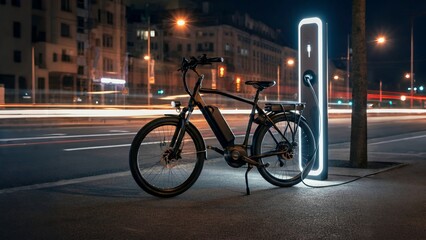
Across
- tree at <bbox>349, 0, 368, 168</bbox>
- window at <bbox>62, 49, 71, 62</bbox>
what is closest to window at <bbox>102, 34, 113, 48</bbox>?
window at <bbox>62, 49, 71, 62</bbox>

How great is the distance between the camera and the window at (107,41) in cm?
7299

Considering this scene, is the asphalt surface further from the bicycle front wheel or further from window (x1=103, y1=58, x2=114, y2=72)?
window (x1=103, y1=58, x2=114, y2=72)

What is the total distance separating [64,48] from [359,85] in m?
59.0

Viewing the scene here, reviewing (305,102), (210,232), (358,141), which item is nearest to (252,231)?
(210,232)

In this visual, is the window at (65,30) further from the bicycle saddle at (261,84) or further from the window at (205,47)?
the bicycle saddle at (261,84)

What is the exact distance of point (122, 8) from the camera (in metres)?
76.1

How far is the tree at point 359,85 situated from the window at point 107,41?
6604cm

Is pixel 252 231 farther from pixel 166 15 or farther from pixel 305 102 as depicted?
pixel 166 15

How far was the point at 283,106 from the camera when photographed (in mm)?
7461

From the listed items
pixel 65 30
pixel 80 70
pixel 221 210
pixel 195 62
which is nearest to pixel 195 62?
pixel 195 62

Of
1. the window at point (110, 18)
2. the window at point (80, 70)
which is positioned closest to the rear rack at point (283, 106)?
the window at point (80, 70)

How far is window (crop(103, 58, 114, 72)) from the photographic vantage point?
237 feet

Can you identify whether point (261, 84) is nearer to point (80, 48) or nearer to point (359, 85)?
point (359, 85)

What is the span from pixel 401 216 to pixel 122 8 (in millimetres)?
73690
